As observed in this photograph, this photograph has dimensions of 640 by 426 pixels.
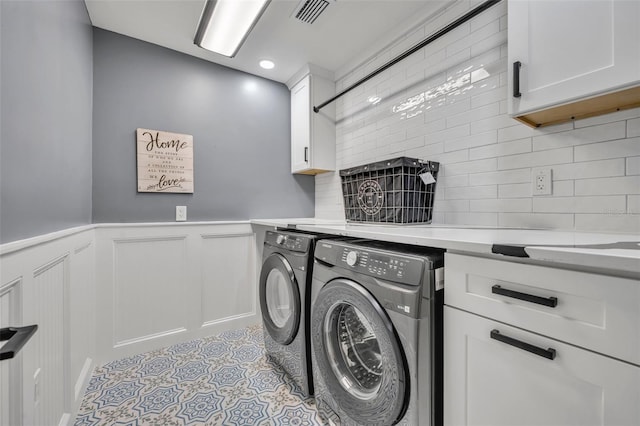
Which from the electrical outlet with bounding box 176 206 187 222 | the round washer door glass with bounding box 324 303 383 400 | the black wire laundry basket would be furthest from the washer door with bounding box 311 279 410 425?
the electrical outlet with bounding box 176 206 187 222

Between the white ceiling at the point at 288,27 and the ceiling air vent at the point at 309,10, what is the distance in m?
0.04

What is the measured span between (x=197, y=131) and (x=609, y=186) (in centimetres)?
262

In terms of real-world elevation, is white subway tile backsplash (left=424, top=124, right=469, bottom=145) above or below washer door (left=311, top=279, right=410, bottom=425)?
above

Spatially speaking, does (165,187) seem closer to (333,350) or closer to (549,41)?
(333,350)

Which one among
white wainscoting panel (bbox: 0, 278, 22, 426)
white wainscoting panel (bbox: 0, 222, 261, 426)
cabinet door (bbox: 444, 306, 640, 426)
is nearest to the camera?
cabinet door (bbox: 444, 306, 640, 426)

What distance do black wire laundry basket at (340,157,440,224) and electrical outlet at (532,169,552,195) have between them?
1.59 ft

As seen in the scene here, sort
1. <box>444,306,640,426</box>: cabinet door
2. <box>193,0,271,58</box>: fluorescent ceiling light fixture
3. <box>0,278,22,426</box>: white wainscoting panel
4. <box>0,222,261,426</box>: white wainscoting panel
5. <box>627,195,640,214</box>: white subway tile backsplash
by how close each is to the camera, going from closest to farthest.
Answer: <box>444,306,640,426</box>: cabinet door → <box>0,278,22,426</box>: white wainscoting panel → <box>0,222,261,426</box>: white wainscoting panel → <box>627,195,640,214</box>: white subway tile backsplash → <box>193,0,271,58</box>: fluorescent ceiling light fixture

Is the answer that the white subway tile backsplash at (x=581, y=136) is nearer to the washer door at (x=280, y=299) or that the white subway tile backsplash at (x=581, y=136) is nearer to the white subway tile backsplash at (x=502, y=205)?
the white subway tile backsplash at (x=502, y=205)

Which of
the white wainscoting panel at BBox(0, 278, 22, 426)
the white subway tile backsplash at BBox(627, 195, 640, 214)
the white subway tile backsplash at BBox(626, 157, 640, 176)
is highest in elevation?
the white subway tile backsplash at BBox(626, 157, 640, 176)

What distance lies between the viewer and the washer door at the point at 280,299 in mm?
1540

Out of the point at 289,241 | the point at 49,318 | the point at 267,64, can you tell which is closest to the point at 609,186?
the point at 289,241

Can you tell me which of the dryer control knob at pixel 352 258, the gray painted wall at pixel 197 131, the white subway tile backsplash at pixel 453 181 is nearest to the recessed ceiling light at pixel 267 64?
the gray painted wall at pixel 197 131

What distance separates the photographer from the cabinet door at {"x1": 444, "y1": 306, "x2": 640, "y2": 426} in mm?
578

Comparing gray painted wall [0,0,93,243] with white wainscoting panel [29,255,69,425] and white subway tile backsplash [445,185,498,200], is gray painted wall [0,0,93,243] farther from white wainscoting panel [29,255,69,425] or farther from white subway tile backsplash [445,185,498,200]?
white subway tile backsplash [445,185,498,200]
